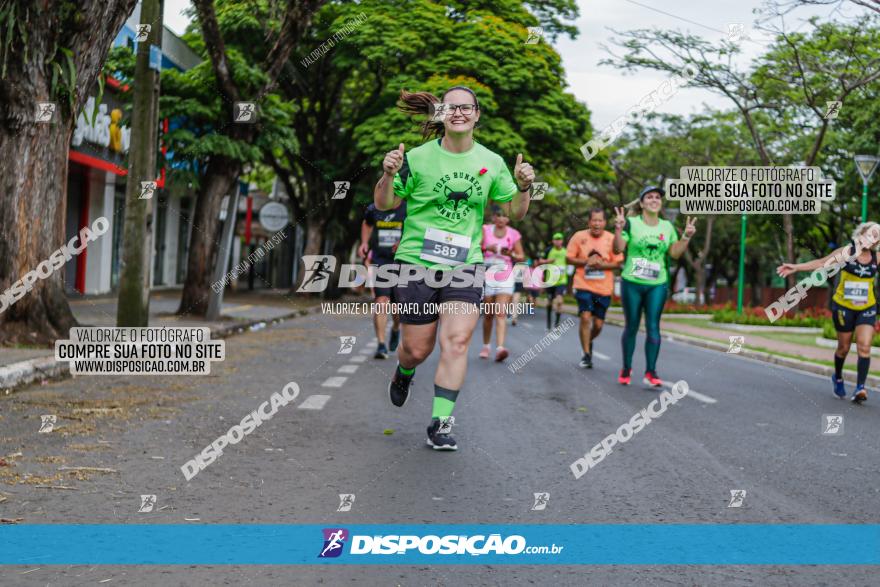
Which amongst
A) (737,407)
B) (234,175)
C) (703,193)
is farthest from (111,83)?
(737,407)

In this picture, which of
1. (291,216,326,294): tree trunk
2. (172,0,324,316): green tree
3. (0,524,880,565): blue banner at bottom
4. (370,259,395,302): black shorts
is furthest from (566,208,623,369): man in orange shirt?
(291,216,326,294): tree trunk

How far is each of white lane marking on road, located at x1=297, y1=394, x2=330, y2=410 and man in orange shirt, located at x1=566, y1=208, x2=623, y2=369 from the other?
4.19 metres

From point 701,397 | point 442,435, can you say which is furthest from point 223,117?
point 442,435

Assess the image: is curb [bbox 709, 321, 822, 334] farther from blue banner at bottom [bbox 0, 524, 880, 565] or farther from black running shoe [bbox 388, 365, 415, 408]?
blue banner at bottom [bbox 0, 524, 880, 565]

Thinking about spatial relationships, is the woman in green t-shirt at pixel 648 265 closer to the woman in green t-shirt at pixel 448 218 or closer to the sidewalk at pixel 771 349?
the sidewalk at pixel 771 349

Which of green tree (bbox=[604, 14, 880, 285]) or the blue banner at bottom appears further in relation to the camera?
green tree (bbox=[604, 14, 880, 285])

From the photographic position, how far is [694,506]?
4848 millimetres

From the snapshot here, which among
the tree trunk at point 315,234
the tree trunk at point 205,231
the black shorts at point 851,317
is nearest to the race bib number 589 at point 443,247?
the black shorts at point 851,317

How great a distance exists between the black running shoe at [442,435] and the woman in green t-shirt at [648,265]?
4.24m

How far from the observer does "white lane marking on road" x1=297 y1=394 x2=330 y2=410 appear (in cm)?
803

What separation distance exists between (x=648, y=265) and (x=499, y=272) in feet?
9.40

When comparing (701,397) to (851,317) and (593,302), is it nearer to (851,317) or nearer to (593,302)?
(851,317)

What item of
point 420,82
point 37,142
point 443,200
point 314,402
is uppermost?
point 420,82

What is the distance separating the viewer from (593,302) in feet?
39.4
